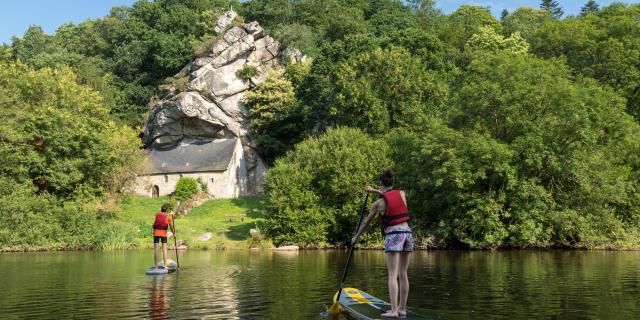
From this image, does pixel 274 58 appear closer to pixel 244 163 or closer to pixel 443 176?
pixel 244 163

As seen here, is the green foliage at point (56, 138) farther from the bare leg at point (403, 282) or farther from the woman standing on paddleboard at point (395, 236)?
the bare leg at point (403, 282)

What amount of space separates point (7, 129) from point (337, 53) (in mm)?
35201

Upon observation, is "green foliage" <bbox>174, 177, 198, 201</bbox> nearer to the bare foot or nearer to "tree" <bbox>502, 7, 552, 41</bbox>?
"tree" <bbox>502, 7, 552, 41</bbox>

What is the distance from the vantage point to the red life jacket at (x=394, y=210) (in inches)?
448

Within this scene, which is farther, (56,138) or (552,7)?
(552,7)

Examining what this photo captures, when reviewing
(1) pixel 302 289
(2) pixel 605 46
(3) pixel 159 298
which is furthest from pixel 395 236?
(2) pixel 605 46

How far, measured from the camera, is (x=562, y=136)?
124 ft

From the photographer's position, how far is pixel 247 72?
78375mm

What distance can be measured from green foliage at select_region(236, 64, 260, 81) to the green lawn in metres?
19.2

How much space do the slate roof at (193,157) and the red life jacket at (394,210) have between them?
61.0 m

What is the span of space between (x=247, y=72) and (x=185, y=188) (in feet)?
64.6

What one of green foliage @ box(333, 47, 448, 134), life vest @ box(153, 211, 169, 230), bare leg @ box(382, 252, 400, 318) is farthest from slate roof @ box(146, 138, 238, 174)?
bare leg @ box(382, 252, 400, 318)

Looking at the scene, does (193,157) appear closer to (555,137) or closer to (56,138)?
(56,138)

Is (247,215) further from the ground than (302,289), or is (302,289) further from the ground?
(247,215)
